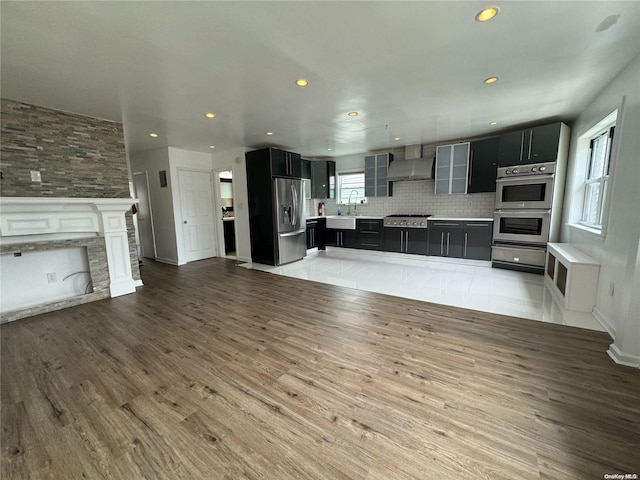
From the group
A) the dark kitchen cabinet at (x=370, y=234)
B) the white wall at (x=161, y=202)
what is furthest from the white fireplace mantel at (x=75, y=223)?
the dark kitchen cabinet at (x=370, y=234)

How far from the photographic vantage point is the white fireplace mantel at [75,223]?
2988 millimetres

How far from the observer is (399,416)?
1.61 metres

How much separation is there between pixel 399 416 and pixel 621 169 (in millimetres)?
3139

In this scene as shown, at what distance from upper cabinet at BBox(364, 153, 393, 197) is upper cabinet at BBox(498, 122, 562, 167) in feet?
7.35

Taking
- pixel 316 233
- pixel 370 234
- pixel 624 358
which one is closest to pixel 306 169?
pixel 316 233

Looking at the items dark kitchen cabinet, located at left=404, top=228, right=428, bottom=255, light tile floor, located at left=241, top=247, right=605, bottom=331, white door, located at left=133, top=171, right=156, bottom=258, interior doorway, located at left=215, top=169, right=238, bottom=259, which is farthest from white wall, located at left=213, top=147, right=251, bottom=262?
dark kitchen cabinet, located at left=404, top=228, right=428, bottom=255

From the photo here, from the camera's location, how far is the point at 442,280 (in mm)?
4336

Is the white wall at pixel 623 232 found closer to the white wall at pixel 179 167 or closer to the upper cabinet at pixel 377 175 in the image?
the upper cabinet at pixel 377 175

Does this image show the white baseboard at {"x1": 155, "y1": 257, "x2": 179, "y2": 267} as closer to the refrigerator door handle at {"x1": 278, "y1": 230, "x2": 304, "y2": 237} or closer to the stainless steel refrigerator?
the stainless steel refrigerator

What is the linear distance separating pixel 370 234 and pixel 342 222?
2.54ft

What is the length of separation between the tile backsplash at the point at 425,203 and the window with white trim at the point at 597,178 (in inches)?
62.9

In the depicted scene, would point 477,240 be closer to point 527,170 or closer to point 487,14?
point 527,170

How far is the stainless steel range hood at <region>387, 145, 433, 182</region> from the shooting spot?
216 inches

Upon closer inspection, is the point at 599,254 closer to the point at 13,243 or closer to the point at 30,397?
the point at 30,397
